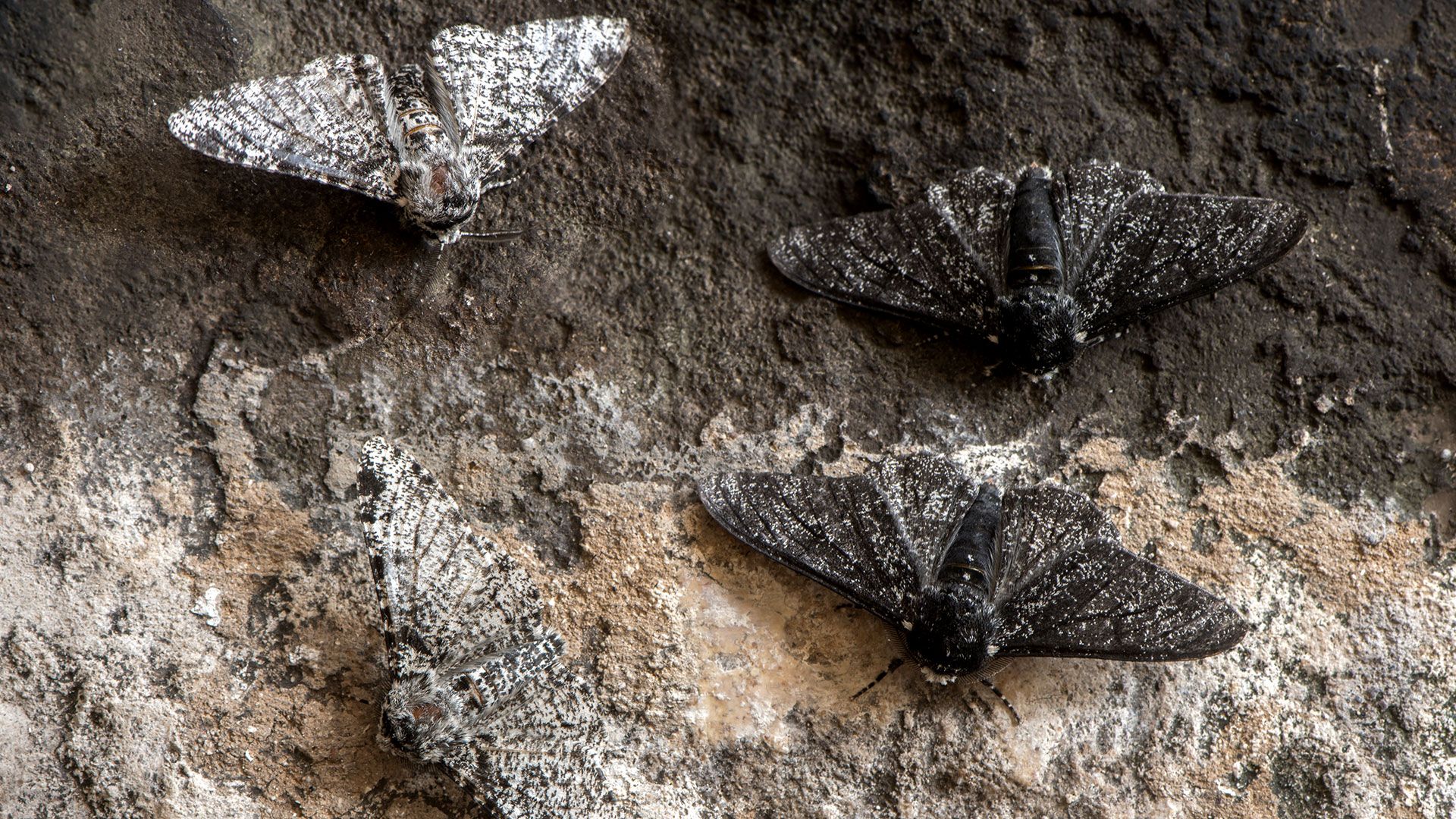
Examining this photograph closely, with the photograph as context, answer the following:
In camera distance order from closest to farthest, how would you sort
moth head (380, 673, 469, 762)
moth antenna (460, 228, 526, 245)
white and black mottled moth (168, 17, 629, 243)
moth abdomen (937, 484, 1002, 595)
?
moth head (380, 673, 469, 762) → moth abdomen (937, 484, 1002, 595) → white and black mottled moth (168, 17, 629, 243) → moth antenna (460, 228, 526, 245)

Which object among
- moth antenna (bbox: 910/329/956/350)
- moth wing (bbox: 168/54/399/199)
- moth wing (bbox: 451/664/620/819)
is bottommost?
moth wing (bbox: 451/664/620/819)

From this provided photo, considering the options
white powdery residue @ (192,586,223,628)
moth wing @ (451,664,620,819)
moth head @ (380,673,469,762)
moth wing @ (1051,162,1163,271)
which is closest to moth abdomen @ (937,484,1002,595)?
moth wing @ (1051,162,1163,271)

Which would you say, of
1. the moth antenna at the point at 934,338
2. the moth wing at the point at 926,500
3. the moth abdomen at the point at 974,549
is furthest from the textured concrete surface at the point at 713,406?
the moth abdomen at the point at 974,549

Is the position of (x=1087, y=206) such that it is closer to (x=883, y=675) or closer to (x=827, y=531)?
(x=827, y=531)

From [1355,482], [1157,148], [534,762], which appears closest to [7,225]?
[534,762]

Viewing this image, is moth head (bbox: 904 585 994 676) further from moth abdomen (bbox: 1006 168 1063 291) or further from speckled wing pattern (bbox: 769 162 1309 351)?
moth abdomen (bbox: 1006 168 1063 291)

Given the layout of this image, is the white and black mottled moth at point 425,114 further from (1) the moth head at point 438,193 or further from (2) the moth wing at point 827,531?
(2) the moth wing at point 827,531
